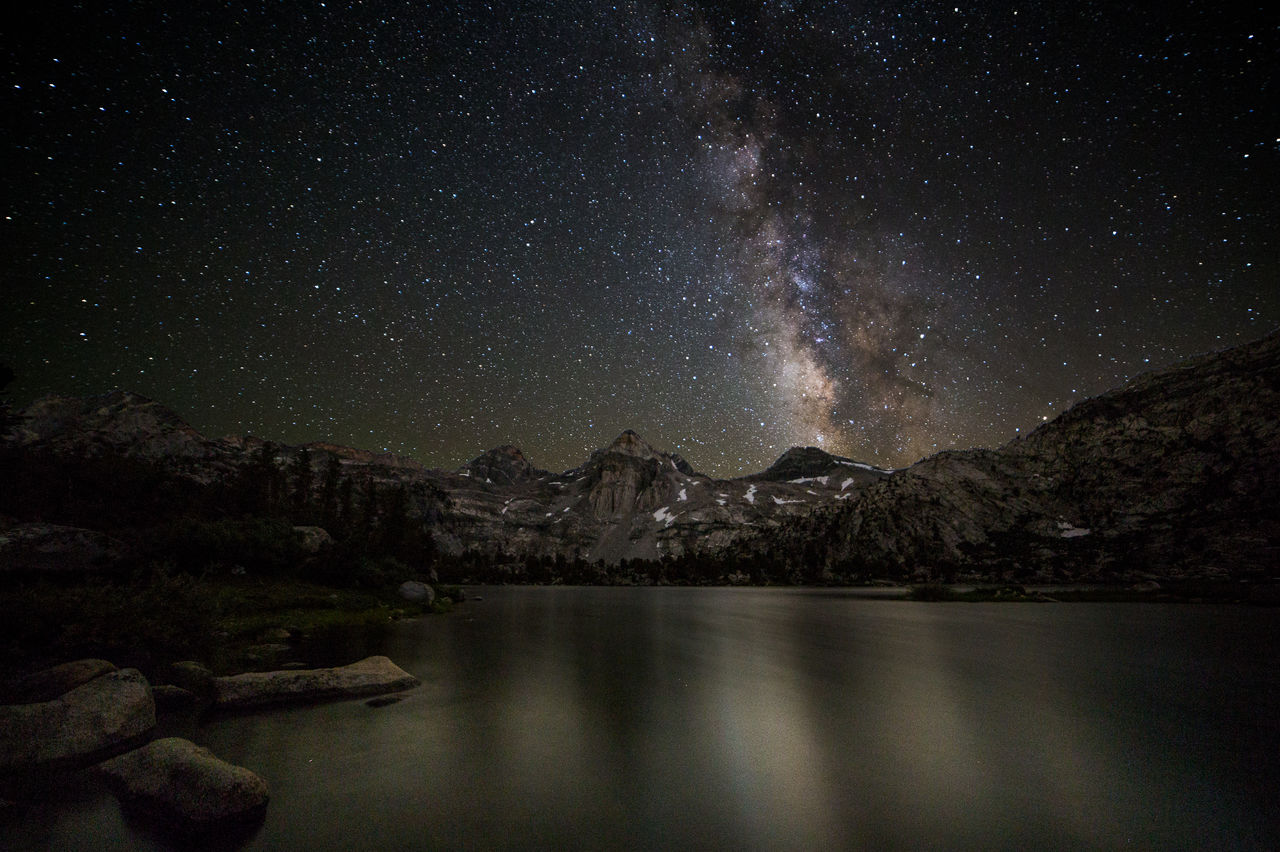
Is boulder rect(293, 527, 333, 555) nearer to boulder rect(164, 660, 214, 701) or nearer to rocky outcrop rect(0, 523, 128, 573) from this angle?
rocky outcrop rect(0, 523, 128, 573)

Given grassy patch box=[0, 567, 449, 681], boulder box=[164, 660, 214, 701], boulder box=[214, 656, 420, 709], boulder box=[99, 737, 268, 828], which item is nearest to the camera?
boulder box=[99, 737, 268, 828]

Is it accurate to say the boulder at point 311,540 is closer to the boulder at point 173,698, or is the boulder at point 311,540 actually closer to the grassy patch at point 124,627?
the grassy patch at point 124,627

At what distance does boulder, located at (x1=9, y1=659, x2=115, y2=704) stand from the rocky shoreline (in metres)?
0.02

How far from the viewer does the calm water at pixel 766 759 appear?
8.30 metres

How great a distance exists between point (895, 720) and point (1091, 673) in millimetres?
14325

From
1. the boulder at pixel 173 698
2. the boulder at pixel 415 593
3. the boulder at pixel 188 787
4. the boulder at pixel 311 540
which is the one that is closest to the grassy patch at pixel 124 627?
the boulder at pixel 173 698

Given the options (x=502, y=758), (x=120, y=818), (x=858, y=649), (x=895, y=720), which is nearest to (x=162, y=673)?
A: (x=120, y=818)

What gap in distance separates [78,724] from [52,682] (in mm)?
2924

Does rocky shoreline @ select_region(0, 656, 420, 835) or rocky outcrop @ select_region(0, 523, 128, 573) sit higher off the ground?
rocky outcrop @ select_region(0, 523, 128, 573)

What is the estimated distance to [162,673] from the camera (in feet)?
55.2

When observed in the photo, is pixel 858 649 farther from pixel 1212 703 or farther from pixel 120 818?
pixel 120 818

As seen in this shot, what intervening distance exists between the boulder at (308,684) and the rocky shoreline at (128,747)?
3 centimetres

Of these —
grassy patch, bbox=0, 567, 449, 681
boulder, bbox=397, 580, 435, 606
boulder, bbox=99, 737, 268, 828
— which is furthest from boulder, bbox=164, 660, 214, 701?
boulder, bbox=397, 580, 435, 606

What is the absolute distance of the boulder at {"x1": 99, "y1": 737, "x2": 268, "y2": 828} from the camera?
8039 millimetres
